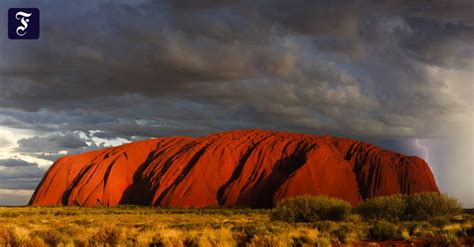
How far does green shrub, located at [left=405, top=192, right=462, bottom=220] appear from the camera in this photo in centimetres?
3388

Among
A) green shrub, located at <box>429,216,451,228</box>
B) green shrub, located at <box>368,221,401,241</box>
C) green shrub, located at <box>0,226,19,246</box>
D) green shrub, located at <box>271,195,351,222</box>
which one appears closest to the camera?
green shrub, located at <box>0,226,19,246</box>

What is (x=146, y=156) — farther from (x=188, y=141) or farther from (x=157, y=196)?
(x=157, y=196)

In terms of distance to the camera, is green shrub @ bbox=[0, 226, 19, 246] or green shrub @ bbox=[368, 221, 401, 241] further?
green shrub @ bbox=[368, 221, 401, 241]

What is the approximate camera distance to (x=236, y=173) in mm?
73750

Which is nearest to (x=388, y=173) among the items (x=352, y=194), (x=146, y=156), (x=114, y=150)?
(x=352, y=194)

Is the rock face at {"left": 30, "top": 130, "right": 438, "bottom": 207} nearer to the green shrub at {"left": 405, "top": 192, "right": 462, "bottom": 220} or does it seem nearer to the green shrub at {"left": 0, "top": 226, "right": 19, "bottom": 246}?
the green shrub at {"left": 405, "top": 192, "right": 462, "bottom": 220}

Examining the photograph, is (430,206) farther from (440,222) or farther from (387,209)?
(440,222)

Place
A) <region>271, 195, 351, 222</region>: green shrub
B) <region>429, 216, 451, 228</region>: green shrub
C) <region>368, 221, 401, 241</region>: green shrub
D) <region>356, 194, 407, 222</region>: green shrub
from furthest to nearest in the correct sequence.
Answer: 1. <region>356, 194, 407, 222</region>: green shrub
2. <region>271, 195, 351, 222</region>: green shrub
3. <region>429, 216, 451, 228</region>: green shrub
4. <region>368, 221, 401, 241</region>: green shrub

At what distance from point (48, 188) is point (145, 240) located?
240 feet

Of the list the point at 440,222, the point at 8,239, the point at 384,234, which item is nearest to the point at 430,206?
the point at 440,222

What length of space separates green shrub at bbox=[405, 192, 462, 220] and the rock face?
1261 inches

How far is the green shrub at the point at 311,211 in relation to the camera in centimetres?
3225

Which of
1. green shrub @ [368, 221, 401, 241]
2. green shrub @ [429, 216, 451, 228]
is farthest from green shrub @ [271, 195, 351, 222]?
green shrub @ [368, 221, 401, 241]

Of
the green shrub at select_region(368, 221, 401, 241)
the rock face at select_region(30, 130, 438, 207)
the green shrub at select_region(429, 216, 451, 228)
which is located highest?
the green shrub at select_region(368, 221, 401, 241)
